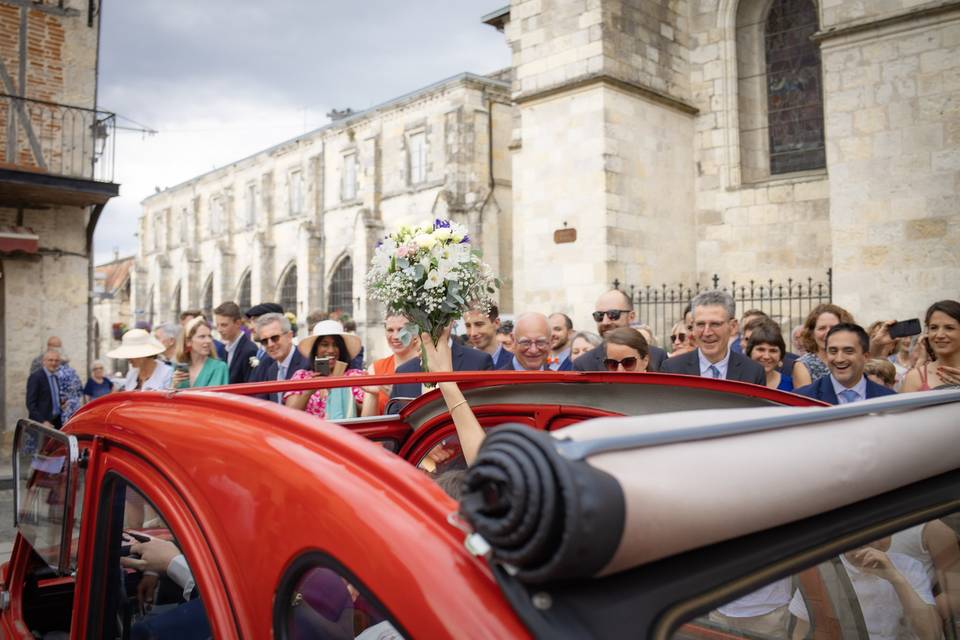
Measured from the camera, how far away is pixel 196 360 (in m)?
6.37

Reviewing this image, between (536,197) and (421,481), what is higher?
(536,197)

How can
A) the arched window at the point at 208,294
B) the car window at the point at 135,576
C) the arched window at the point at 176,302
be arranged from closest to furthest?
the car window at the point at 135,576 < the arched window at the point at 208,294 < the arched window at the point at 176,302

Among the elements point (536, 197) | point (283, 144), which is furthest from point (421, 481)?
A: point (283, 144)

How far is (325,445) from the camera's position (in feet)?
4.22

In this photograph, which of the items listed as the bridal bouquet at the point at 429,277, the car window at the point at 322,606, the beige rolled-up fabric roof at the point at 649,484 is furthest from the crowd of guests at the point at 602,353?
the beige rolled-up fabric roof at the point at 649,484

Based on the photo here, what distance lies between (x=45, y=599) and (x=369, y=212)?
3389cm

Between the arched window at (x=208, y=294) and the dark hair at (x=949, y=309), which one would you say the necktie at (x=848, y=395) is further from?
the arched window at (x=208, y=294)

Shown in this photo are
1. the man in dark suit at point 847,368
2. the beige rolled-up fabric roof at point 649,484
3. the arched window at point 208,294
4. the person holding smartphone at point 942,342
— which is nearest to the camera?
the beige rolled-up fabric roof at point 649,484

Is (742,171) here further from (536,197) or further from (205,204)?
(205,204)

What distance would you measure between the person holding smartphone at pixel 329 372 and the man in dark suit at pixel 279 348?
0.77ft

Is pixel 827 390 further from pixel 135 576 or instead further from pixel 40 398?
pixel 40 398

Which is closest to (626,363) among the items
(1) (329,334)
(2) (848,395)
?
(2) (848,395)

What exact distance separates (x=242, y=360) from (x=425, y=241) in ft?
13.9

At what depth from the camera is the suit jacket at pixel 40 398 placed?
9.81m
